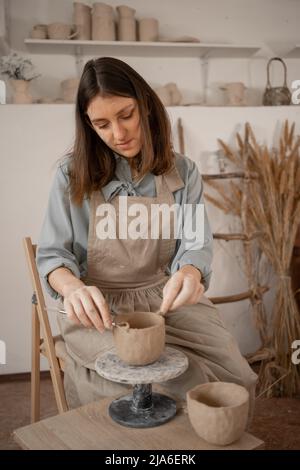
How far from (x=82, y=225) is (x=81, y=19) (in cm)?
137

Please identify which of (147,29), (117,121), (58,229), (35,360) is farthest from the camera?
(147,29)

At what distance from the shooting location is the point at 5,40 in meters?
2.37

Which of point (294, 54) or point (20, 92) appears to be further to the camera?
point (294, 54)

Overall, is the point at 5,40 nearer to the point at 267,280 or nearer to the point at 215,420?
the point at 267,280

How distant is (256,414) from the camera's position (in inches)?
84.9

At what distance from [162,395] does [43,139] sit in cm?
158

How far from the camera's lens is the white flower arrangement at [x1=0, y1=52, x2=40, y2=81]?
236 centimetres

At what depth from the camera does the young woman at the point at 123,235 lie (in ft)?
4.00

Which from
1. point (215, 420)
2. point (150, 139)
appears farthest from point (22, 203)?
point (215, 420)

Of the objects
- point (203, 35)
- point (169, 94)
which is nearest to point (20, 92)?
point (169, 94)

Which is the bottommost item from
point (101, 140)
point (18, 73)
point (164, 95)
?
point (101, 140)

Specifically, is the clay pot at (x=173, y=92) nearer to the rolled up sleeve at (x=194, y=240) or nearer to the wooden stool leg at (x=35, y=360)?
the rolled up sleeve at (x=194, y=240)

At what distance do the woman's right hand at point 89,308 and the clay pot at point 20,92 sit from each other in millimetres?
1502

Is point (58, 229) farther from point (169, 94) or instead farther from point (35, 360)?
point (169, 94)
